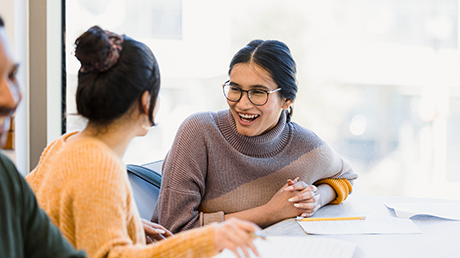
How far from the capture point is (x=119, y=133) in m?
0.80

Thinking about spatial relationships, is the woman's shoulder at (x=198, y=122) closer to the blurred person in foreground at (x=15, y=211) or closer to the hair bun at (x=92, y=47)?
the hair bun at (x=92, y=47)

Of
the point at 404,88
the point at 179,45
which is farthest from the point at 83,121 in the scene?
the point at 404,88

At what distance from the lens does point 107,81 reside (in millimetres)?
744

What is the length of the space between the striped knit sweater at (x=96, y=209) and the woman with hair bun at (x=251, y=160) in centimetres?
59

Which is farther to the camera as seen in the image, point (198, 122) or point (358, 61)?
point (358, 61)

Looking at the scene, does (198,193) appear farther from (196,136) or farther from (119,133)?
(119,133)

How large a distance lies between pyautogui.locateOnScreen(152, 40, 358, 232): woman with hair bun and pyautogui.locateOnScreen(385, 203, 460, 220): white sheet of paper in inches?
8.7

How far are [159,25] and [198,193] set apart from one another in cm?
154

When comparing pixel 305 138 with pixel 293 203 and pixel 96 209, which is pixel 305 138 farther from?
pixel 96 209

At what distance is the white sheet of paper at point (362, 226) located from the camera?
43.9 inches

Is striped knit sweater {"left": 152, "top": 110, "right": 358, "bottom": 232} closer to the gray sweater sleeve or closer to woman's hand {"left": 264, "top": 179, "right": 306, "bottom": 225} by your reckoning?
the gray sweater sleeve

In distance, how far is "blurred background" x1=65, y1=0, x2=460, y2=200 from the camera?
236cm

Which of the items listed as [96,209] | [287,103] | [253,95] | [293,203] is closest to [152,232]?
[96,209]

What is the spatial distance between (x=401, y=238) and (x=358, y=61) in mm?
1582
